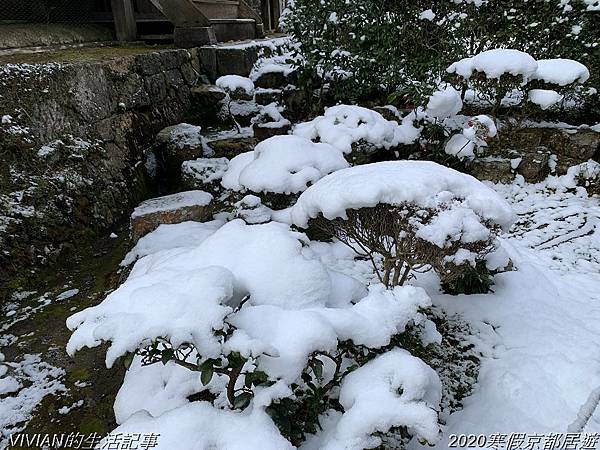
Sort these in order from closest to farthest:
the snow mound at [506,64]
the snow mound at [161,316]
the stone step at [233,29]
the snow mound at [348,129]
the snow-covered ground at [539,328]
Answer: the snow mound at [161,316] → the snow-covered ground at [539,328] → the snow mound at [348,129] → the snow mound at [506,64] → the stone step at [233,29]

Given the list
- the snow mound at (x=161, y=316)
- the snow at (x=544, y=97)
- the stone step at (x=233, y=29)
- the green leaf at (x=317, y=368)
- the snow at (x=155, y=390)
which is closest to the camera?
the snow mound at (x=161, y=316)

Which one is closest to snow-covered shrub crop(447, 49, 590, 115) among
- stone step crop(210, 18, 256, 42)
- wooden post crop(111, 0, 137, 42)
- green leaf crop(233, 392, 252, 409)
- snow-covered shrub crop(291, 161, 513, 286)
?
snow-covered shrub crop(291, 161, 513, 286)

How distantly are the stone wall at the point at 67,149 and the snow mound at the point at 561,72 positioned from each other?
15.9ft

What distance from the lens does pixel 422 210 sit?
7.21 ft

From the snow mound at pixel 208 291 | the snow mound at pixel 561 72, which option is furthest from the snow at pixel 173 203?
the snow mound at pixel 561 72

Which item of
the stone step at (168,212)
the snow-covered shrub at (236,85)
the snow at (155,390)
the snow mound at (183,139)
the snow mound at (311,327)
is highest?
the snow-covered shrub at (236,85)

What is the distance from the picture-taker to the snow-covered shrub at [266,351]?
5.03ft

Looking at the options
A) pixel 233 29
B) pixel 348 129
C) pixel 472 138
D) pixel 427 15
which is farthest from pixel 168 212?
pixel 233 29

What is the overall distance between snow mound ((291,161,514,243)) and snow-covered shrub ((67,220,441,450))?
398 millimetres

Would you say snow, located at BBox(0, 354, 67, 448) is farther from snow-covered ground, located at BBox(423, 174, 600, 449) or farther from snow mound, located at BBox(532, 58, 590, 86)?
snow mound, located at BBox(532, 58, 590, 86)

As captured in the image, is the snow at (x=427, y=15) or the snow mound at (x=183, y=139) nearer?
the snow mound at (x=183, y=139)

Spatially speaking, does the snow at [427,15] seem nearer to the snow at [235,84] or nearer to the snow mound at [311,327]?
the snow at [235,84]

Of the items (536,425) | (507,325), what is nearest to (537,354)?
(507,325)

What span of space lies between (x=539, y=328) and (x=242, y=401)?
2270 millimetres
